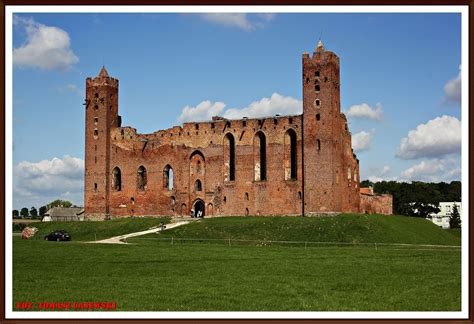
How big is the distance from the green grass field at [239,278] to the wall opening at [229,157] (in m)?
20.5

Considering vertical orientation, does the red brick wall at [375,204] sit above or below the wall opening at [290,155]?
below

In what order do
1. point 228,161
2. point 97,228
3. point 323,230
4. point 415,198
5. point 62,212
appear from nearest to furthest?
point 323,230
point 97,228
point 228,161
point 62,212
point 415,198

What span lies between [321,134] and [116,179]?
2053 cm

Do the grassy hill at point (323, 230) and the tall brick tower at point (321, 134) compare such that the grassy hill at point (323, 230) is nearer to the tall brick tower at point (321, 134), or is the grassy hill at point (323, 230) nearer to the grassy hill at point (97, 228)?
the tall brick tower at point (321, 134)

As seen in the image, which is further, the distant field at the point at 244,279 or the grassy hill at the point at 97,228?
the grassy hill at the point at 97,228

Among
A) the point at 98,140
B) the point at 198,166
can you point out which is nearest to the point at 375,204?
the point at 198,166

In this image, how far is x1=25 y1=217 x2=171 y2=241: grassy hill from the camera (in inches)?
1754

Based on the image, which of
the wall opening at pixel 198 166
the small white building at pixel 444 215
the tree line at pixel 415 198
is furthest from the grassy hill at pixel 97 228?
the small white building at pixel 444 215

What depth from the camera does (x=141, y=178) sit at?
56312 millimetres

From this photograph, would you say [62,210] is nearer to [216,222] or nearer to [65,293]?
[216,222]

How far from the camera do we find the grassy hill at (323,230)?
121ft

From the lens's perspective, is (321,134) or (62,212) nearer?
(321,134)

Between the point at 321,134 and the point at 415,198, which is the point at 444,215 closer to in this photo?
the point at 415,198

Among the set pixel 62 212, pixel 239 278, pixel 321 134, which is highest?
pixel 321 134
